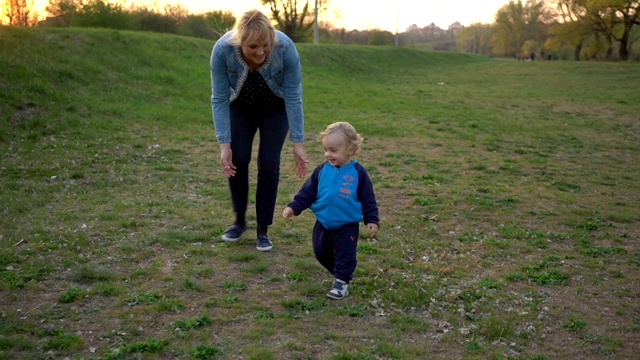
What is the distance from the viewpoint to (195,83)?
17625 mm

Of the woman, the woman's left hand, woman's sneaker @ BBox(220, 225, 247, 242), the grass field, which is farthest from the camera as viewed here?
woman's sneaker @ BBox(220, 225, 247, 242)

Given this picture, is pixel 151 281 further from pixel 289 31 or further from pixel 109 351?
pixel 289 31

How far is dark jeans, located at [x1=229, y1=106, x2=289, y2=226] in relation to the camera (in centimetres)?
540

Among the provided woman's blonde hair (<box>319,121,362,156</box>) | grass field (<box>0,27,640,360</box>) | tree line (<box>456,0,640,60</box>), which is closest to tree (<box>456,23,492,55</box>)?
tree line (<box>456,0,640,60</box>)

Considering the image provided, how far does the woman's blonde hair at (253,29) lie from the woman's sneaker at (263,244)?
2025 millimetres

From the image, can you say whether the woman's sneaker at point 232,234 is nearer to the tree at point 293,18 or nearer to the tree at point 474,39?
the tree at point 293,18

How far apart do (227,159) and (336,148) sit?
124 centimetres

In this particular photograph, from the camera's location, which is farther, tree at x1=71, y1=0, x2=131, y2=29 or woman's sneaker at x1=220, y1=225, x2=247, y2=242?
tree at x1=71, y1=0, x2=131, y2=29

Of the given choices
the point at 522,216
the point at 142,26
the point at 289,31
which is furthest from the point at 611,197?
the point at 289,31

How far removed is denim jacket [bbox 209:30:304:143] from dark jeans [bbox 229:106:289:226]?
148mm

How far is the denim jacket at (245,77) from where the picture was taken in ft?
16.6

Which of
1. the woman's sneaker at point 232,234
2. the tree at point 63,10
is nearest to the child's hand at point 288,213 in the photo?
the woman's sneaker at point 232,234

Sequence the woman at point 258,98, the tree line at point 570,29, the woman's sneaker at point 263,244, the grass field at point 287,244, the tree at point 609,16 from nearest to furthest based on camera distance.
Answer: the grass field at point 287,244 → the woman at point 258,98 → the woman's sneaker at point 263,244 → the tree at point 609,16 → the tree line at point 570,29

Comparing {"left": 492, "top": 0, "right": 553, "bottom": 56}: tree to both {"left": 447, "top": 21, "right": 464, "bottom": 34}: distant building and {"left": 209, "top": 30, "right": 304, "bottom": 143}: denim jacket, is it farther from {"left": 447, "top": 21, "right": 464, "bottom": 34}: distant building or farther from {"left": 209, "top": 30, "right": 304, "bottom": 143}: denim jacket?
{"left": 209, "top": 30, "right": 304, "bottom": 143}: denim jacket
